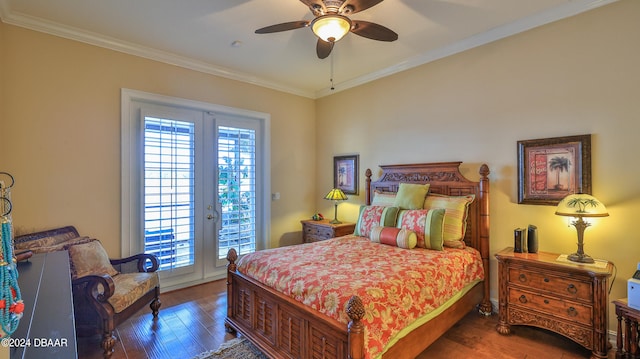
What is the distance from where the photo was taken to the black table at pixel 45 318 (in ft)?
2.65

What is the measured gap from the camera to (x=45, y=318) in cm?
101

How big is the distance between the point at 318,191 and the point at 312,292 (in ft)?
11.1

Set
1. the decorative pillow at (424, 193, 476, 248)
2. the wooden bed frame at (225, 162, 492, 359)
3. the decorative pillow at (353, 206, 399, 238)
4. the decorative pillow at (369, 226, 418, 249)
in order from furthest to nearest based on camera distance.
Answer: the decorative pillow at (353, 206, 399, 238) → the decorative pillow at (424, 193, 476, 248) → the decorative pillow at (369, 226, 418, 249) → the wooden bed frame at (225, 162, 492, 359)

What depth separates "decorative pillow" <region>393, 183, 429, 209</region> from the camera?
3.37 meters

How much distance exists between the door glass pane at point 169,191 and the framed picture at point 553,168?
389 cm

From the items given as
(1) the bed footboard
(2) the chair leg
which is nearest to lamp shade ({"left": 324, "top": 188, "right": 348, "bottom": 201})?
(1) the bed footboard

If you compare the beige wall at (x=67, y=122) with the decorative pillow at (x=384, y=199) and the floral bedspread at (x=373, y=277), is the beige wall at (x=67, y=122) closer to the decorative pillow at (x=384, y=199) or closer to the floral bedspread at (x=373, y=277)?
the floral bedspread at (x=373, y=277)

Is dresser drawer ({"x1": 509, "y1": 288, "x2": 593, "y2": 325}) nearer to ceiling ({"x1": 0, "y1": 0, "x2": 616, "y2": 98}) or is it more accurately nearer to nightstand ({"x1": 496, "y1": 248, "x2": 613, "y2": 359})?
nightstand ({"x1": 496, "y1": 248, "x2": 613, "y2": 359})

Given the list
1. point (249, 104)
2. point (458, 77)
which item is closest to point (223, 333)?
point (249, 104)

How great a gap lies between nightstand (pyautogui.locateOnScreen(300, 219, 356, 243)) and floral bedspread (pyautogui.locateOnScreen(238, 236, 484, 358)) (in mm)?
1088

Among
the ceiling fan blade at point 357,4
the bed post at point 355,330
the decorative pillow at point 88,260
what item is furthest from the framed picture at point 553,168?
the decorative pillow at point 88,260

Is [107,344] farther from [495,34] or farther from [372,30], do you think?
[495,34]

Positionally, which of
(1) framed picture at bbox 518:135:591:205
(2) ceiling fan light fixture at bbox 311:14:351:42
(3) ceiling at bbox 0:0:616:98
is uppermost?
(3) ceiling at bbox 0:0:616:98

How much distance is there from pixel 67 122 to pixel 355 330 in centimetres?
350
